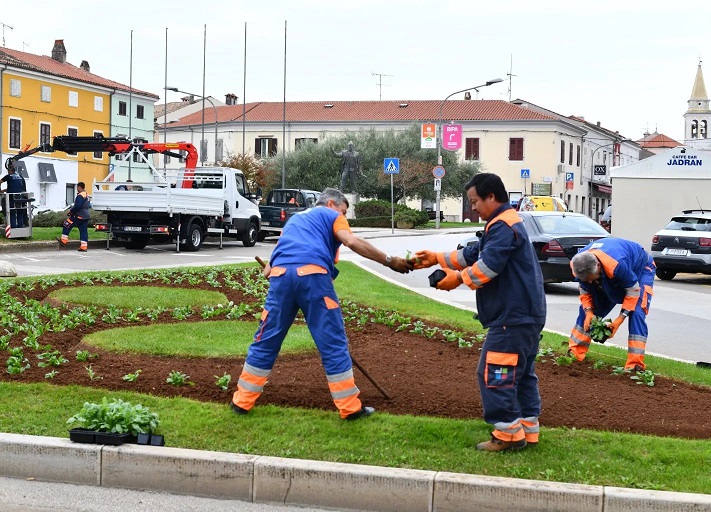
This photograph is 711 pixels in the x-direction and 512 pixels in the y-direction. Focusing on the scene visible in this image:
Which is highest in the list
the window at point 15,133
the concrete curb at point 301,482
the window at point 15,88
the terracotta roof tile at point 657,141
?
the terracotta roof tile at point 657,141

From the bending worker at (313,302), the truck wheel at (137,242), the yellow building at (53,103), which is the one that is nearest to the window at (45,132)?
the yellow building at (53,103)

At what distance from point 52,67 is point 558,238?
177 feet

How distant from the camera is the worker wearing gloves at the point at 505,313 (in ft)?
18.9

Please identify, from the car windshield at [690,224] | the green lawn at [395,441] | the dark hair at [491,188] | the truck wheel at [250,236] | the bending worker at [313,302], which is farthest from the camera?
the truck wheel at [250,236]

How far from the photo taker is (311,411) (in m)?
6.50

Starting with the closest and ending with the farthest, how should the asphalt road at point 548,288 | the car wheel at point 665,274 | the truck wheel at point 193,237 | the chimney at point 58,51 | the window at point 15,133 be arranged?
the asphalt road at point 548,288 → the car wheel at point 665,274 → the truck wheel at point 193,237 → the window at point 15,133 → the chimney at point 58,51

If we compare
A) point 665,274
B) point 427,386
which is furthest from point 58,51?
point 427,386

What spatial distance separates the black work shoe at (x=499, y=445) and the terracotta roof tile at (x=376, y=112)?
2820 inches

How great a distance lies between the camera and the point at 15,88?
191 feet

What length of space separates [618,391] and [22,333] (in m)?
5.41

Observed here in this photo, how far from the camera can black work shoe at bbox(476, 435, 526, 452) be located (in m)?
5.77

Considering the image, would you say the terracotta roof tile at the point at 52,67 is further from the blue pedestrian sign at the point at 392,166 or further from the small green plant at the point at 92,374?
the small green plant at the point at 92,374

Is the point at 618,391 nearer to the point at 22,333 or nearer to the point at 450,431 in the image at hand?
the point at 450,431

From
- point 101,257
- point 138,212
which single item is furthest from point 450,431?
point 138,212
